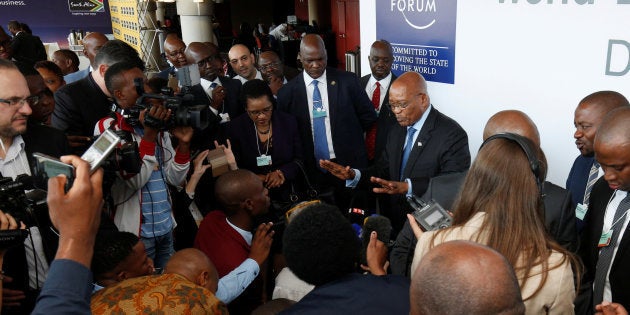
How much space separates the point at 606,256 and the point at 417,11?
298 centimetres

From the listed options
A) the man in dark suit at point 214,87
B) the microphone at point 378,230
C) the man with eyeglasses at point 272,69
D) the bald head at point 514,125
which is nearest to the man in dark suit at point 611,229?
the bald head at point 514,125

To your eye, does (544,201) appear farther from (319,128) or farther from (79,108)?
(79,108)

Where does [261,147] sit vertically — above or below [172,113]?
below

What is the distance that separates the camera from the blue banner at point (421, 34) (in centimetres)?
414

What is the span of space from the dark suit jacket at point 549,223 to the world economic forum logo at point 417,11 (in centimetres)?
237

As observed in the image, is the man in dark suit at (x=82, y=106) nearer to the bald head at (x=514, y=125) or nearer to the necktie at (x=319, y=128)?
the necktie at (x=319, y=128)

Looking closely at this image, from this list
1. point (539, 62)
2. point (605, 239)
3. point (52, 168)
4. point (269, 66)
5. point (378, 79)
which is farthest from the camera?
point (269, 66)

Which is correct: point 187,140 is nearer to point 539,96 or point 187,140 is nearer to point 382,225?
point 382,225

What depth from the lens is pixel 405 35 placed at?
4609mm

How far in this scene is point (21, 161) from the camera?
217 cm

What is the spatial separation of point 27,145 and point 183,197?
1334 millimetres

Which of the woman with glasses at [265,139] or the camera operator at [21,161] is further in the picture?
the woman with glasses at [265,139]

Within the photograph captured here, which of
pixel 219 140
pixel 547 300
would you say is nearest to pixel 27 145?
pixel 219 140

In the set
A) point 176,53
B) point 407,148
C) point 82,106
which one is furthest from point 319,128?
point 176,53
